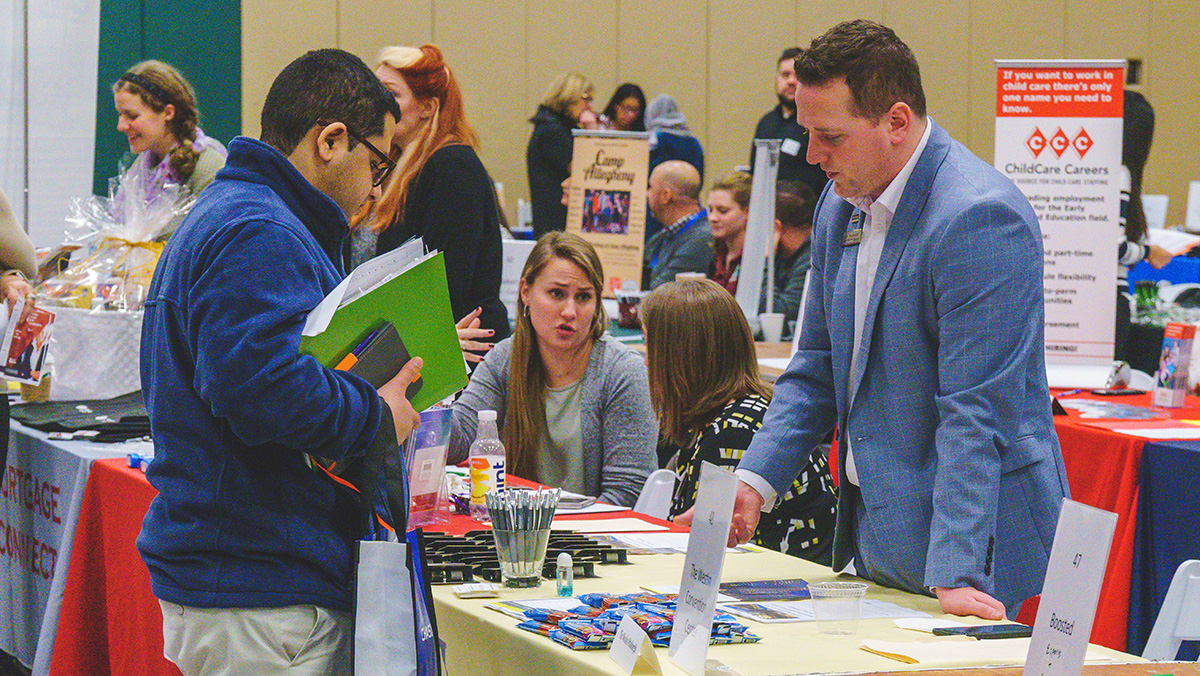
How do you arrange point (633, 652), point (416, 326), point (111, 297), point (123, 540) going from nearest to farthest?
point (633, 652) → point (416, 326) → point (123, 540) → point (111, 297)

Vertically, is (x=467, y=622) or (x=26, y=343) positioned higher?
(x=26, y=343)

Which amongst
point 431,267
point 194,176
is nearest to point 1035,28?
point 194,176

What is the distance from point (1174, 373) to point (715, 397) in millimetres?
1562

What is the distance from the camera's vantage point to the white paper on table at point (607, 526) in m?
2.46

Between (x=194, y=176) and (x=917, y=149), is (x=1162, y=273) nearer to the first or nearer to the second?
(x=194, y=176)

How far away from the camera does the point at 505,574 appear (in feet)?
6.42

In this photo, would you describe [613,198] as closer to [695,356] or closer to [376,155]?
[695,356]

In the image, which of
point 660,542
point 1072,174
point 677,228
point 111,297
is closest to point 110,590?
point 111,297

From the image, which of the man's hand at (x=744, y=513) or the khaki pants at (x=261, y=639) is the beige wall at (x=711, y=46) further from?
the khaki pants at (x=261, y=639)

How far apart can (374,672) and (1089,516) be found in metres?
0.87

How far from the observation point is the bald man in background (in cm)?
634

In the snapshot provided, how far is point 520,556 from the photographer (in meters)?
1.95

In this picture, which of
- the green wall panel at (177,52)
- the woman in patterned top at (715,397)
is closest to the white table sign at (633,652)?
the woman in patterned top at (715,397)

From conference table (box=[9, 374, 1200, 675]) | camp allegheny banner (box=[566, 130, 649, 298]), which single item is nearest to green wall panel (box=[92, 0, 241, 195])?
camp allegheny banner (box=[566, 130, 649, 298])
